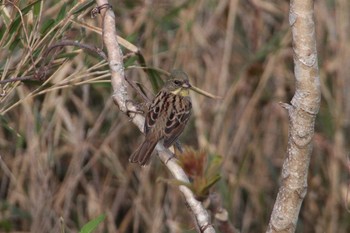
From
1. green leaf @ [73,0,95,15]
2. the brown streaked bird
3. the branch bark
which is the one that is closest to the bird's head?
the brown streaked bird

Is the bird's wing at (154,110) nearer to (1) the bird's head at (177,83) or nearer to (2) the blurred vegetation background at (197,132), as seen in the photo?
(1) the bird's head at (177,83)

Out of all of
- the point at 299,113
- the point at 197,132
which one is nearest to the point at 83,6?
the point at 299,113

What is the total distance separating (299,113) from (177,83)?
69.0 inches

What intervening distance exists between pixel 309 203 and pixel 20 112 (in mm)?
1924

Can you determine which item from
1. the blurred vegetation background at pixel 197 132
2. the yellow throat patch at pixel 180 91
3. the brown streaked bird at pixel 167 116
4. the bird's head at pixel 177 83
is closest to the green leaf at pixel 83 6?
the brown streaked bird at pixel 167 116

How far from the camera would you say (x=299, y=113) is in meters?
2.29

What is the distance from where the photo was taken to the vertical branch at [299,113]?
2.25 meters

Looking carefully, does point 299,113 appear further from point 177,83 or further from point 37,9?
point 177,83

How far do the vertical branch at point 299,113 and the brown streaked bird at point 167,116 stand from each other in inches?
36.3

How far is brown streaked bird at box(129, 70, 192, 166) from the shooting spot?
346cm

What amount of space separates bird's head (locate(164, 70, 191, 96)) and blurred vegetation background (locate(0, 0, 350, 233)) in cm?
105

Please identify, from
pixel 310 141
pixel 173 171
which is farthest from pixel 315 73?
pixel 173 171

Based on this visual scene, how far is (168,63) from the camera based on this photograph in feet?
17.8

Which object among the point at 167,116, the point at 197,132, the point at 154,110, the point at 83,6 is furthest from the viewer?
the point at 197,132
